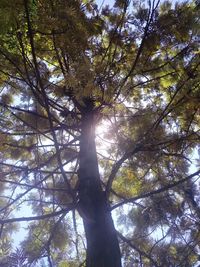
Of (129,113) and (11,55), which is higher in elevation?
(129,113)

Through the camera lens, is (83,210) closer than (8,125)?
Yes

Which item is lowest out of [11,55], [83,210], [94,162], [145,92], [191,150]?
→ [83,210]

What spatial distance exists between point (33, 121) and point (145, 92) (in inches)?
58.6

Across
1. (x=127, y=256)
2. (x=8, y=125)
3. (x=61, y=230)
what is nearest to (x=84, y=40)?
(x=8, y=125)

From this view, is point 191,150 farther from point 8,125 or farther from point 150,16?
point 8,125

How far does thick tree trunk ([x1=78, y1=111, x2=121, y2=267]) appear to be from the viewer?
2486 millimetres

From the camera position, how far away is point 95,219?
268 cm

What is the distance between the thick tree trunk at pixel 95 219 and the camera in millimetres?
2486

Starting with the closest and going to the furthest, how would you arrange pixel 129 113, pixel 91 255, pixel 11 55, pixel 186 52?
1. pixel 91 255
2. pixel 11 55
3. pixel 186 52
4. pixel 129 113

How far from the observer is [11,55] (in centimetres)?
317

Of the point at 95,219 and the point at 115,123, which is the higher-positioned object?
the point at 115,123

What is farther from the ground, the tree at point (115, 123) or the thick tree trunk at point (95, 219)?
the tree at point (115, 123)

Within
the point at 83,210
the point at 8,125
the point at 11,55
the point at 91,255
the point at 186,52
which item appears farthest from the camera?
the point at 8,125

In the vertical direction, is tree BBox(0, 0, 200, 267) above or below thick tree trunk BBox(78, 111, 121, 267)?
above
